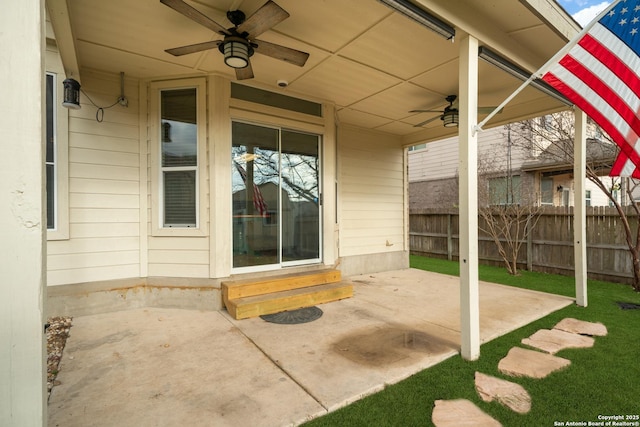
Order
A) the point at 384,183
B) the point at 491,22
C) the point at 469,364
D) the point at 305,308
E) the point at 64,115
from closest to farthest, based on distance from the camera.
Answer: the point at 469,364, the point at 491,22, the point at 64,115, the point at 305,308, the point at 384,183

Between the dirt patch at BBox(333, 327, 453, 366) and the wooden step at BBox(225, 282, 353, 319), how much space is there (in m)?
1.06

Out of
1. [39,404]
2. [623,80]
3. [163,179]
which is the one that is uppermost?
[623,80]

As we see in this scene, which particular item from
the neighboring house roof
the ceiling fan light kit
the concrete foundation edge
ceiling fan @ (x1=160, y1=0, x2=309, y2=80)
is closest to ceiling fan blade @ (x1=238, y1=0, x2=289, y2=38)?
ceiling fan @ (x1=160, y1=0, x2=309, y2=80)

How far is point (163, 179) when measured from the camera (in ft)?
13.5

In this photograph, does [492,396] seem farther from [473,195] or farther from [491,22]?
[491,22]

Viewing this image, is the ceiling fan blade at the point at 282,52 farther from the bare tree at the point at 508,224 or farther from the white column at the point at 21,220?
the bare tree at the point at 508,224

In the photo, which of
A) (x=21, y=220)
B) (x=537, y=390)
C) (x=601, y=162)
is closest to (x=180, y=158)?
(x=21, y=220)

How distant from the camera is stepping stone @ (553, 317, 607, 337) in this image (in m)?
3.20

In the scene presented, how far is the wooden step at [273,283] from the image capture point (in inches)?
153

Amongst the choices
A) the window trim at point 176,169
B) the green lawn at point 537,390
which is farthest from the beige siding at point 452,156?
the window trim at point 176,169

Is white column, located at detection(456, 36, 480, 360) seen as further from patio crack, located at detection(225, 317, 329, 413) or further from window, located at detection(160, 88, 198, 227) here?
window, located at detection(160, 88, 198, 227)

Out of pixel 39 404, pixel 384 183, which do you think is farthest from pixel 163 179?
pixel 384 183

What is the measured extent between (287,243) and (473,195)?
112 inches

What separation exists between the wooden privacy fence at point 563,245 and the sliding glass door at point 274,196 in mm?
4978
